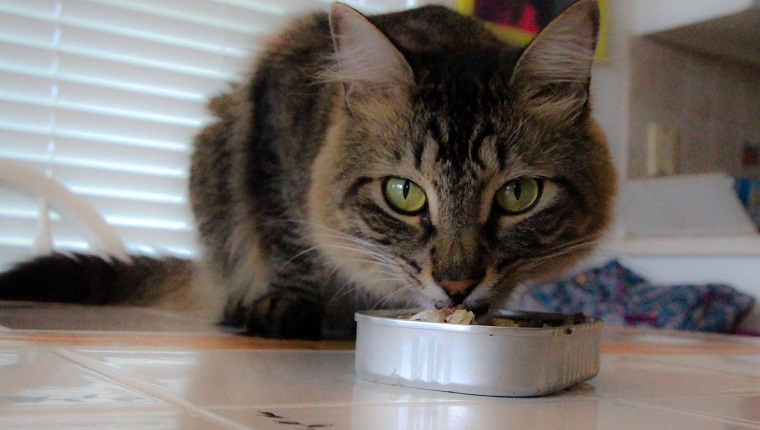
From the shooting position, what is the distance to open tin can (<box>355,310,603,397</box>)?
76 centimetres

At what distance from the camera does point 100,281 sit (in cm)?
166

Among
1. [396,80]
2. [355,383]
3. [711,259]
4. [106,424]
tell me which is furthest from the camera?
[711,259]

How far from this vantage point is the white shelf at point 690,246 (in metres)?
2.58

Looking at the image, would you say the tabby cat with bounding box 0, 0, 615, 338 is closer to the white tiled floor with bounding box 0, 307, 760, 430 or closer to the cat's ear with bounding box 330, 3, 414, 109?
the cat's ear with bounding box 330, 3, 414, 109

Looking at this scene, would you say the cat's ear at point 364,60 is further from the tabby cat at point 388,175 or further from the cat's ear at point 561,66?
the cat's ear at point 561,66

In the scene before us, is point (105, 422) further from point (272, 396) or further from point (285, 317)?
point (285, 317)

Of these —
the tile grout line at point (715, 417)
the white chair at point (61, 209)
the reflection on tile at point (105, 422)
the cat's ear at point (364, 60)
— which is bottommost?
the tile grout line at point (715, 417)

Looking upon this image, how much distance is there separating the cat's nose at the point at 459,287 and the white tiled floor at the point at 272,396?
0.52 ft

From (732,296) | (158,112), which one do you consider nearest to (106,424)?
(158,112)

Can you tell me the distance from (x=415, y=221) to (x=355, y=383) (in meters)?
0.32

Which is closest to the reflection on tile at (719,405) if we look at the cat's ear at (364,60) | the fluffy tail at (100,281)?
the cat's ear at (364,60)

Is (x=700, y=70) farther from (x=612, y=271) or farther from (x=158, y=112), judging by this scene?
(x=158, y=112)

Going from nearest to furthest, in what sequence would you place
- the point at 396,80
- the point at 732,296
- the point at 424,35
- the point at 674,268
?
the point at 396,80 → the point at 424,35 → the point at 732,296 → the point at 674,268

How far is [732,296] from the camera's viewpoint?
99.3 inches
